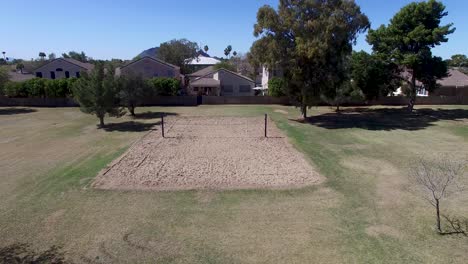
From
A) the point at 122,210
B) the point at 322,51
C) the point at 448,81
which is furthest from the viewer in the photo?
the point at 448,81

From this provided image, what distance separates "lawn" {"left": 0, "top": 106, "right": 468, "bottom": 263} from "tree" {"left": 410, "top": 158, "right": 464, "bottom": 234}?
16.9 inches

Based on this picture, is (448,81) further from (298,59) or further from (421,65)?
(298,59)

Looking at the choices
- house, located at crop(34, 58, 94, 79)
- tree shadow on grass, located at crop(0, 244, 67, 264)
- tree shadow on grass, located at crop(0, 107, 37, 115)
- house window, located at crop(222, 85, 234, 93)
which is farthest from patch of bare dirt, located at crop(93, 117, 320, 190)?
house, located at crop(34, 58, 94, 79)

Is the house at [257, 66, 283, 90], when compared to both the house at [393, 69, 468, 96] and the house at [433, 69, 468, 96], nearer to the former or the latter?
the house at [393, 69, 468, 96]

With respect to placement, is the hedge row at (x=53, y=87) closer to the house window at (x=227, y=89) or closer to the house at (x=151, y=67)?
the house at (x=151, y=67)

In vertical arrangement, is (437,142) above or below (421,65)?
below

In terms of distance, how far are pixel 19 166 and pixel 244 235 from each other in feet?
46.7

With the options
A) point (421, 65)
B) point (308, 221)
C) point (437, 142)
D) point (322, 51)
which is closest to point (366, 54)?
point (421, 65)

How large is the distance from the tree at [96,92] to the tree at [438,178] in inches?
964

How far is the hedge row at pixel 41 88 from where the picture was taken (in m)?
45.6

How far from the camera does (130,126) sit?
99.3ft

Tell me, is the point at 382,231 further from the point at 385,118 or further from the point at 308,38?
the point at 385,118

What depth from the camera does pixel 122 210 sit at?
480 inches

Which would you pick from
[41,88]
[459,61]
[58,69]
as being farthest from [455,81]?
[58,69]
